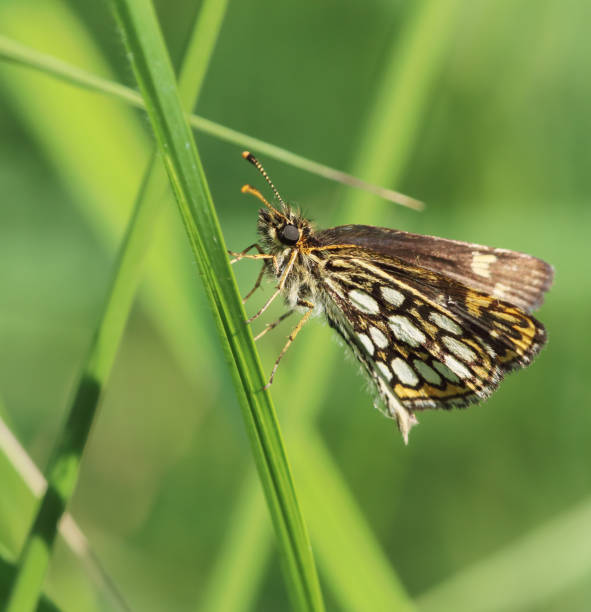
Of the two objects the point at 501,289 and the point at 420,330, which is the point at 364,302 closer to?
the point at 420,330

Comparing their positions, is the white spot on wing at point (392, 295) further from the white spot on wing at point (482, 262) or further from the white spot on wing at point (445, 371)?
the white spot on wing at point (482, 262)

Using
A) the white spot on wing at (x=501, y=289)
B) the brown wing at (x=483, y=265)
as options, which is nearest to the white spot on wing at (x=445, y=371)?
the brown wing at (x=483, y=265)

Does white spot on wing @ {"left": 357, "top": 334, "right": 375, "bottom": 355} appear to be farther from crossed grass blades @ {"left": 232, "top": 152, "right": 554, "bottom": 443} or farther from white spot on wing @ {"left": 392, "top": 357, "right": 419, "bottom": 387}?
white spot on wing @ {"left": 392, "top": 357, "right": 419, "bottom": 387}

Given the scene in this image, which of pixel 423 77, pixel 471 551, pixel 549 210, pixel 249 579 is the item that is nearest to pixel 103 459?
pixel 249 579

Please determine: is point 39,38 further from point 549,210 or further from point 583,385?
point 583,385

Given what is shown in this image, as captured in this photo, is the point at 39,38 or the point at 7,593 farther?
the point at 39,38

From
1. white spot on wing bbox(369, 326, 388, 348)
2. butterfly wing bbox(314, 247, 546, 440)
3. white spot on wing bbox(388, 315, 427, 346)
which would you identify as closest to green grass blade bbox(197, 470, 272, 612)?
butterfly wing bbox(314, 247, 546, 440)

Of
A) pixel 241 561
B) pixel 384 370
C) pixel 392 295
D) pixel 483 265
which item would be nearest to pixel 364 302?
pixel 392 295
